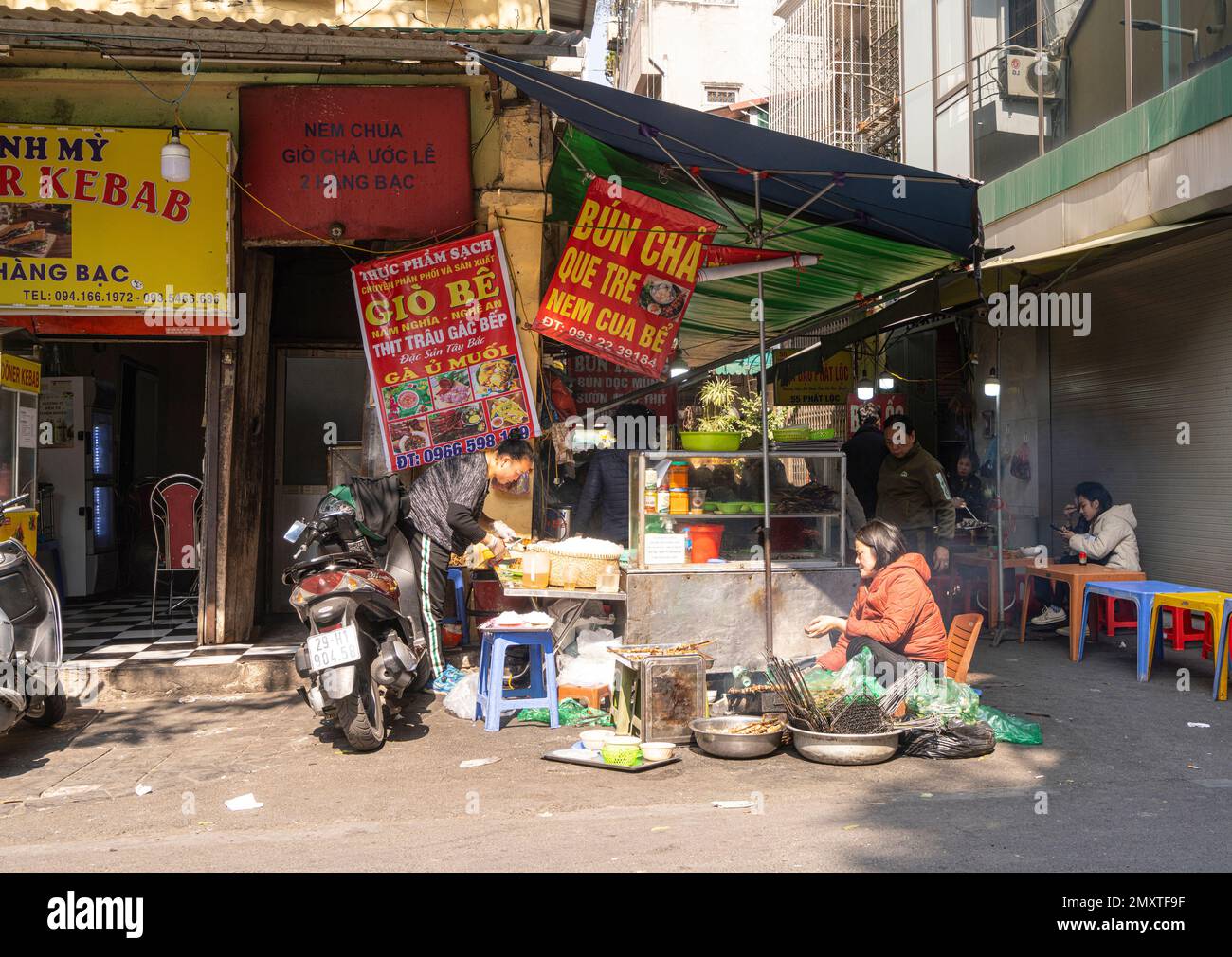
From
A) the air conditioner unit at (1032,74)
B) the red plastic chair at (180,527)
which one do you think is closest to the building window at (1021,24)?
the air conditioner unit at (1032,74)

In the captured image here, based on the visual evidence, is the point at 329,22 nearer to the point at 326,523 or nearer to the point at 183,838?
the point at 326,523

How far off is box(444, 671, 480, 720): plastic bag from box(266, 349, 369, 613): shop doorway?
148 inches

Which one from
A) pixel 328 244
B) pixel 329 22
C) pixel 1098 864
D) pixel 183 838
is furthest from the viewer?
pixel 328 244

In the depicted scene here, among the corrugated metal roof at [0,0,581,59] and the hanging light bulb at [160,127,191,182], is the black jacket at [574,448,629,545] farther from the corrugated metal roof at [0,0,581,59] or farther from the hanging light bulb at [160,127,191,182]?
the hanging light bulb at [160,127,191,182]

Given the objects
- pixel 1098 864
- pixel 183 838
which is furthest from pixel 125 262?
pixel 1098 864

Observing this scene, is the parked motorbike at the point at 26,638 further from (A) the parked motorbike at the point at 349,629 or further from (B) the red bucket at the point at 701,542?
(B) the red bucket at the point at 701,542

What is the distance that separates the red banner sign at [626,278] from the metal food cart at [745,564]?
1.13 metres

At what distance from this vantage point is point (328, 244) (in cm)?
859

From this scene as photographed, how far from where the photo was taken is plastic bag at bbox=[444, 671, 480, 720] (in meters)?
7.14

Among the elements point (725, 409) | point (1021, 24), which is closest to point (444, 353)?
point (1021, 24)

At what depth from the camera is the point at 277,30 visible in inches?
290

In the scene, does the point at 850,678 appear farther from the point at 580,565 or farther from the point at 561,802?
the point at 561,802

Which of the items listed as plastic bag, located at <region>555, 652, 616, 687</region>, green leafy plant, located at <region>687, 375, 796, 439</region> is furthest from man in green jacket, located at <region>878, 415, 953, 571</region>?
green leafy plant, located at <region>687, 375, 796, 439</region>

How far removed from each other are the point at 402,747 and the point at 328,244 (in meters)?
4.21
